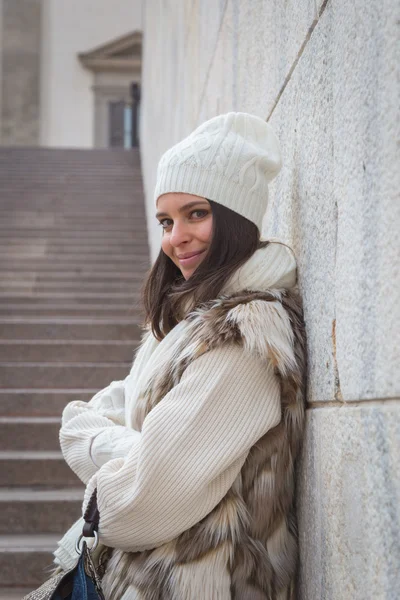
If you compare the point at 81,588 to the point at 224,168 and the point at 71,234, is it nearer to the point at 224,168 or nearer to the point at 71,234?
the point at 224,168

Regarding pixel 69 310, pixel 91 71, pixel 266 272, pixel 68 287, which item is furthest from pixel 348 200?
pixel 91 71

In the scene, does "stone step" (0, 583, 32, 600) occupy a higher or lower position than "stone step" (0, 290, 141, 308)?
lower

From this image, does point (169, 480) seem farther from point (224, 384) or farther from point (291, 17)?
point (291, 17)

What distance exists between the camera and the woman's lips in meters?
1.96

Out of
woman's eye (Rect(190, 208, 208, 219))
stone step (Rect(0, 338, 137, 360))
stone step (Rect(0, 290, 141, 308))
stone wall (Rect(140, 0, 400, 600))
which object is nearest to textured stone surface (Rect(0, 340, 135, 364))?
stone step (Rect(0, 338, 137, 360))

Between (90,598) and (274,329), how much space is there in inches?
26.4

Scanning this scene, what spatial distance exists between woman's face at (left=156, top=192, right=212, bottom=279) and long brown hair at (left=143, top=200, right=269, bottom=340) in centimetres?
3

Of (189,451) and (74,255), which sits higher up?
(189,451)

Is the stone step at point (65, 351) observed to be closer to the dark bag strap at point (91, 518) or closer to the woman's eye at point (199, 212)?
the woman's eye at point (199, 212)

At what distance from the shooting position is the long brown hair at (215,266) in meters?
1.87

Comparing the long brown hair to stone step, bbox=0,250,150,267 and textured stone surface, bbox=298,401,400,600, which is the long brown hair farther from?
stone step, bbox=0,250,150,267

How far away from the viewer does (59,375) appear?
5449 mm

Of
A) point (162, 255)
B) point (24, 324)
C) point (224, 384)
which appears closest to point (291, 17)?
point (162, 255)

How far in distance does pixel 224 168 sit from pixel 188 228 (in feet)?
0.55
